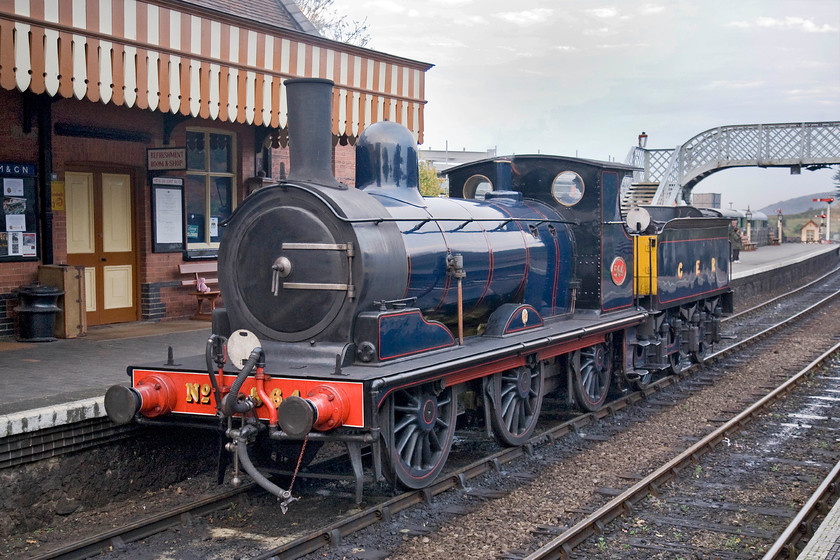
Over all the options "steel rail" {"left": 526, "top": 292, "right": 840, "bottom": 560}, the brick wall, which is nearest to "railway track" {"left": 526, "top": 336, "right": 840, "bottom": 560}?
"steel rail" {"left": 526, "top": 292, "right": 840, "bottom": 560}

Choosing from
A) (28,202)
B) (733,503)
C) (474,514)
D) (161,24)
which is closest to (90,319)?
(28,202)

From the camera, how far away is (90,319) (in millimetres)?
10320

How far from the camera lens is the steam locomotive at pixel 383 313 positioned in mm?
5348

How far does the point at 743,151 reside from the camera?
31.0m

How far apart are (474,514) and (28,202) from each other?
20.8 ft

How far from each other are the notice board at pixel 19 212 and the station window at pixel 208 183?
2.29 meters

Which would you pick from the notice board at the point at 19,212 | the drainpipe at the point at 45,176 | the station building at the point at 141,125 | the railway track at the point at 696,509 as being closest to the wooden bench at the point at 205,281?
the station building at the point at 141,125

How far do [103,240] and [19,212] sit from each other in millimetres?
1279

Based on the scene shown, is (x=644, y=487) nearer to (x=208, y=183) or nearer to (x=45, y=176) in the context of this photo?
(x=45, y=176)

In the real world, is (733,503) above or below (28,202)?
below

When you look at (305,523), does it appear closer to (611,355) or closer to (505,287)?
(505,287)

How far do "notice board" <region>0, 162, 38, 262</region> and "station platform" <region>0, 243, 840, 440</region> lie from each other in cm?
100

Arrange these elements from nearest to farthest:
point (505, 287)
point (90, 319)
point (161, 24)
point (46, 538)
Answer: point (46, 538) → point (505, 287) → point (161, 24) → point (90, 319)

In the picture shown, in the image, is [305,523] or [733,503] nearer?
[305,523]
